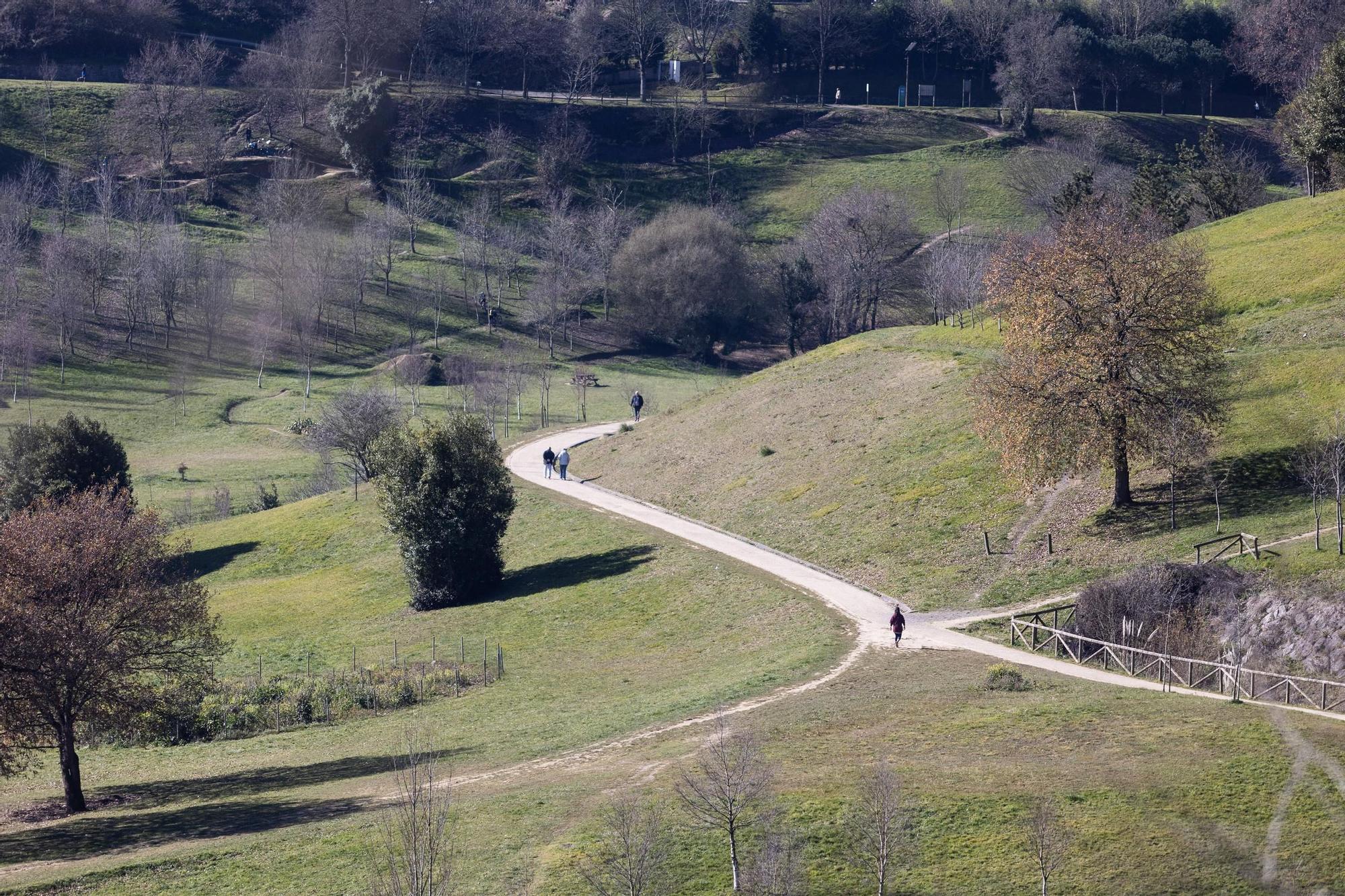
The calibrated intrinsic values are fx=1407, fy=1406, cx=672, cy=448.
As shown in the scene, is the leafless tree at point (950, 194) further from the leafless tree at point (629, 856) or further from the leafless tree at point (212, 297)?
the leafless tree at point (629, 856)

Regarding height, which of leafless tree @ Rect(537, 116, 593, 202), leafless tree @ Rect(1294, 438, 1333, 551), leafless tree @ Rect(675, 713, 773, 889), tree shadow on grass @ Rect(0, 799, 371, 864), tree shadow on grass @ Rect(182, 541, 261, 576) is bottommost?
tree shadow on grass @ Rect(182, 541, 261, 576)

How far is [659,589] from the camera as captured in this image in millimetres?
58094

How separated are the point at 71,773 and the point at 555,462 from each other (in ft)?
159

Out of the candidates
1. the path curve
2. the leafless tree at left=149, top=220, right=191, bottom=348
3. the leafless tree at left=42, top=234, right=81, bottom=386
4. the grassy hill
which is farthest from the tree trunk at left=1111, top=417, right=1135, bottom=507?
the leafless tree at left=149, top=220, right=191, bottom=348

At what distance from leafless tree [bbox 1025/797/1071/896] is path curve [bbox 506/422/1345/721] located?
9191 mm

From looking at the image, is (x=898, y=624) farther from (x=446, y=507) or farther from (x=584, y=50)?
(x=584, y=50)

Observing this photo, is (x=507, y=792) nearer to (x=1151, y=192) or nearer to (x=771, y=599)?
(x=771, y=599)

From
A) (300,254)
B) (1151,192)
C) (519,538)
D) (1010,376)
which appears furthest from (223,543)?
(1151,192)

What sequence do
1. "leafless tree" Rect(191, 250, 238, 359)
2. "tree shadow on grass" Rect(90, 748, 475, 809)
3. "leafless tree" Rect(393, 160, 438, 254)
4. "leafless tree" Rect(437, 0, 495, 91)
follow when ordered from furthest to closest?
"leafless tree" Rect(437, 0, 495, 91) → "leafless tree" Rect(393, 160, 438, 254) → "leafless tree" Rect(191, 250, 238, 359) → "tree shadow on grass" Rect(90, 748, 475, 809)

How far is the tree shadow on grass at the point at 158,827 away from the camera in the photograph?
3281cm

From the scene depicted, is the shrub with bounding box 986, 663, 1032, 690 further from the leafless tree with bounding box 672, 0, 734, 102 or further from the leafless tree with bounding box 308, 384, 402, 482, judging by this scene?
the leafless tree with bounding box 672, 0, 734, 102

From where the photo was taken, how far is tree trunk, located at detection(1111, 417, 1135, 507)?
52.1m

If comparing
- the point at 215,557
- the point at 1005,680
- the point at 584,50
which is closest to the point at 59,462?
the point at 215,557

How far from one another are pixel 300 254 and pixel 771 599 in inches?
3559
